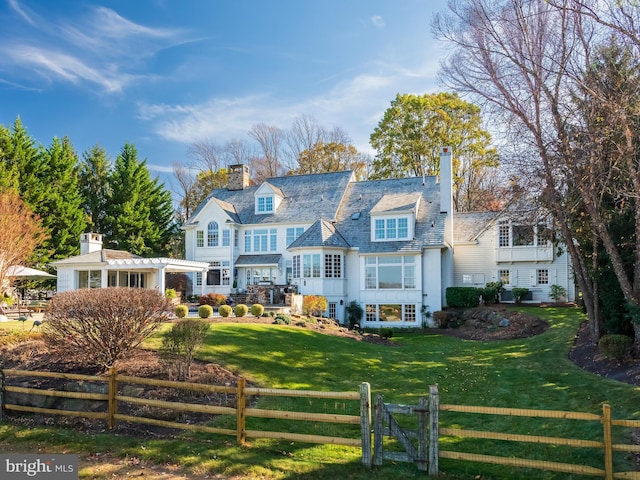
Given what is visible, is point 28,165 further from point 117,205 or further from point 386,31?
point 386,31

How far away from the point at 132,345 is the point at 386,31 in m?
11.2

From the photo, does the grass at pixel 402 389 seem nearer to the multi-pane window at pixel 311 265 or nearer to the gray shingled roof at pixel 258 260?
the multi-pane window at pixel 311 265

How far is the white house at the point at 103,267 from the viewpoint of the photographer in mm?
24844

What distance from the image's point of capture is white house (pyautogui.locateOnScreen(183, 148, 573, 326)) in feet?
84.5

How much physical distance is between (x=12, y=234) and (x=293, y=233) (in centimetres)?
1534

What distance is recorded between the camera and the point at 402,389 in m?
11.1

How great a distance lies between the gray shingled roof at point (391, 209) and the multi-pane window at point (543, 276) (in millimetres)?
7535

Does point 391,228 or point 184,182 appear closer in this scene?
point 391,228

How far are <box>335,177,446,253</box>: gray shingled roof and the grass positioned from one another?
22.6ft

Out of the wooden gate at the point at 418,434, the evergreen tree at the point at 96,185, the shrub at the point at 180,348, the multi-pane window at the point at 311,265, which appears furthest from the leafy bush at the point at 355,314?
the evergreen tree at the point at 96,185

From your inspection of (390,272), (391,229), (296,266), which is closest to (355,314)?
(390,272)

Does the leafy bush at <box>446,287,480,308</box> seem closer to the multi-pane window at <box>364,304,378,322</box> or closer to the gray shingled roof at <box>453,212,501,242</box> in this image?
the multi-pane window at <box>364,304,378,322</box>

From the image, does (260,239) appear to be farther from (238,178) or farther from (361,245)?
(361,245)

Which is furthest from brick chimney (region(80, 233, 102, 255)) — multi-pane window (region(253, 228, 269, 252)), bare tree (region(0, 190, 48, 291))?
multi-pane window (region(253, 228, 269, 252))
